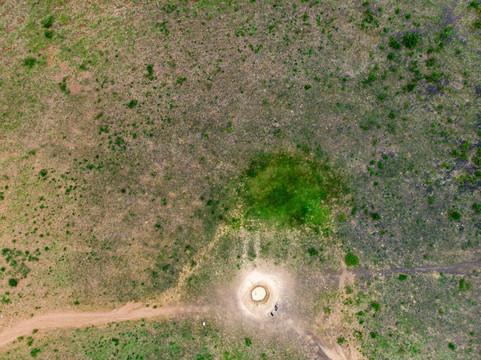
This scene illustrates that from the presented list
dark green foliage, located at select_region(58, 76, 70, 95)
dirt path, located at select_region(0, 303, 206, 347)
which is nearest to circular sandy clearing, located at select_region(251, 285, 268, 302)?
dirt path, located at select_region(0, 303, 206, 347)

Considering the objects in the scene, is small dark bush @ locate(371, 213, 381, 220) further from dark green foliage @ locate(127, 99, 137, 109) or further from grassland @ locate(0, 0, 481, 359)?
dark green foliage @ locate(127, 99, 137, 109)

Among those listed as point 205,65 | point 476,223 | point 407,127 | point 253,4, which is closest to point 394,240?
point 476,223

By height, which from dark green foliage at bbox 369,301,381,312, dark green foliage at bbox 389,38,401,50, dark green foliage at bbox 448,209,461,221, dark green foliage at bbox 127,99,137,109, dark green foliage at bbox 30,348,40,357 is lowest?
dark green foliage at bbox 369,301,381,312

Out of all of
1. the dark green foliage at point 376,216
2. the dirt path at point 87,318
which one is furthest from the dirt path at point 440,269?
the dirt path at point 87,318

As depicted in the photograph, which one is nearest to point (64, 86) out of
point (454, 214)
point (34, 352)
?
point (34, 352)

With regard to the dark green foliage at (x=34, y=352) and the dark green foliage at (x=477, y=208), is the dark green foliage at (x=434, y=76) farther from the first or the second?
the dark green foliage at (x=34, y=352)

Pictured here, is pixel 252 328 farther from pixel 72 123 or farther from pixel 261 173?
pixel 72 123
